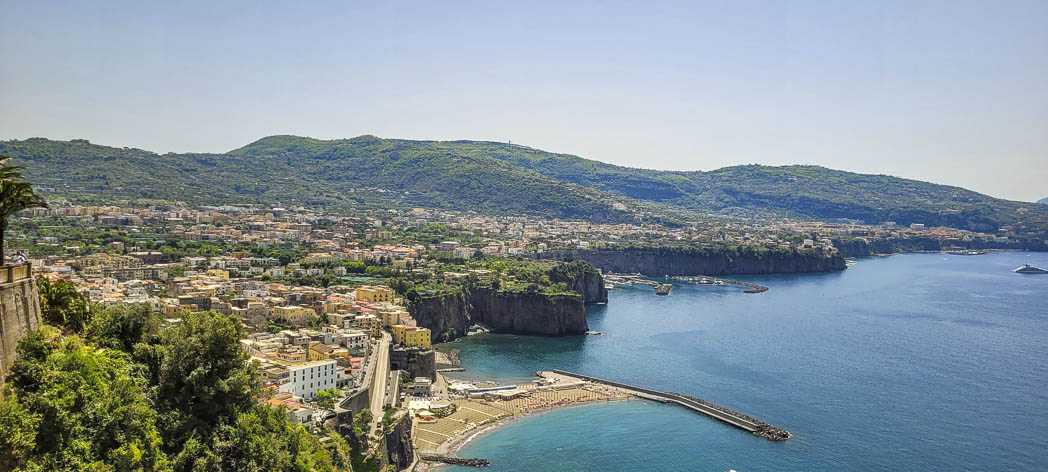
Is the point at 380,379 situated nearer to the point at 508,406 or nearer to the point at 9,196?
the point at 508,406

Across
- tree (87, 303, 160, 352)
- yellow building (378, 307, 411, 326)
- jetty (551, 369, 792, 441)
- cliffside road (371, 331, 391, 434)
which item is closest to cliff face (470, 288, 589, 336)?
yellow building (378, 307, 411, 326)

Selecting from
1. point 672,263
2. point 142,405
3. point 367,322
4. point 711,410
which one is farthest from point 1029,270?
point 142,405

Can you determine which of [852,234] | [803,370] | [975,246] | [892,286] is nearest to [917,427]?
[803,370]

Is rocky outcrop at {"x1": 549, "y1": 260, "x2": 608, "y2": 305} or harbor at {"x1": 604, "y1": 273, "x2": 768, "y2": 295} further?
harbor at {"x1": 604, "y1": 273, "x2": 768, "y2": 295}

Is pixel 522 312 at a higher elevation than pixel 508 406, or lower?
higher

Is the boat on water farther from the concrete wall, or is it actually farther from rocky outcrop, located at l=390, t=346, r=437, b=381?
the concrete wall

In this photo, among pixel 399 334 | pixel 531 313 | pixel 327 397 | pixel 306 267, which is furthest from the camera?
pixel 306 267

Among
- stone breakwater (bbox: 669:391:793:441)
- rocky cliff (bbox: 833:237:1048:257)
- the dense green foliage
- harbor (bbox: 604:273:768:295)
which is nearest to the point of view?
the dense green foliage
